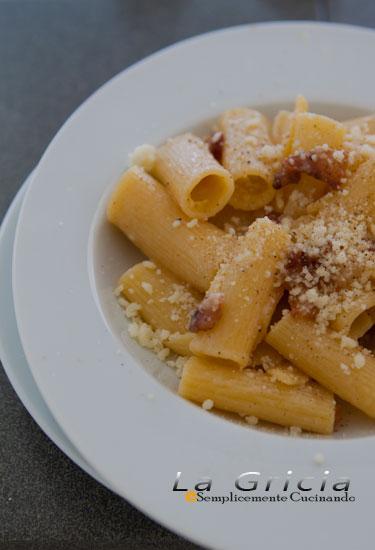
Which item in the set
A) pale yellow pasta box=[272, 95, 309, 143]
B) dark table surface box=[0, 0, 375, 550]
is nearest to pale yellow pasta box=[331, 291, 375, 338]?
pale yellow pasta box=[272, 95, 309, 143]

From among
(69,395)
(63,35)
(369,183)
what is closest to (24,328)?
(69,395)

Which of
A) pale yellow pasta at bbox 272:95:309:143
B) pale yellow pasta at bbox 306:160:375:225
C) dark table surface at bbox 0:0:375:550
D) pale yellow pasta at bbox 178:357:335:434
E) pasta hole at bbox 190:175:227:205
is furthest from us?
dark table surface at bbox 0:0:375:550

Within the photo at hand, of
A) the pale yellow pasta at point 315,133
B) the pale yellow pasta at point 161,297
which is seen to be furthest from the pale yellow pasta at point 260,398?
the pale yellow pasta at point 315,133

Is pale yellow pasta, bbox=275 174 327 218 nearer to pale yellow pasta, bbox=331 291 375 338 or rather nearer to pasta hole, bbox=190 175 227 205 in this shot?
pasta hole, bbox=190 175 227 205

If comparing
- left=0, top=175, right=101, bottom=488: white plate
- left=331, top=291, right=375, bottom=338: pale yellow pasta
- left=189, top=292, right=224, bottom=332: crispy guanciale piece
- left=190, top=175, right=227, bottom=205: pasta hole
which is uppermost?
left=190, top=175, right=227, bottom=205: pasta hole

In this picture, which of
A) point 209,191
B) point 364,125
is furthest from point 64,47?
point 364,125

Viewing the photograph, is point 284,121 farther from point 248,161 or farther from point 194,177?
point 194,177

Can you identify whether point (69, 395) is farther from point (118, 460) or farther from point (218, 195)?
point (218, 195)
